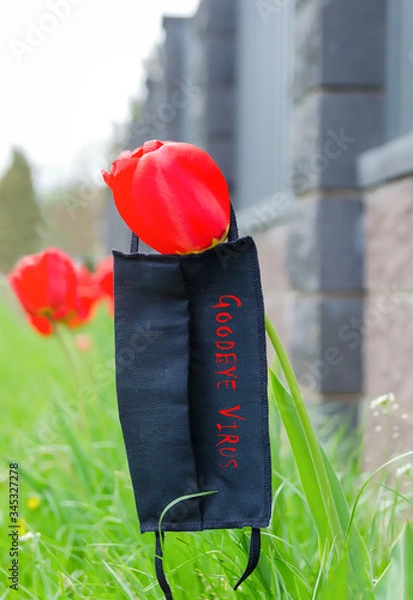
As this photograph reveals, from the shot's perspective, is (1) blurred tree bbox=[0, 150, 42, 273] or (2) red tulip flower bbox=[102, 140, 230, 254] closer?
(2) red tulip flower bbox=[102, 140, 230, 254]

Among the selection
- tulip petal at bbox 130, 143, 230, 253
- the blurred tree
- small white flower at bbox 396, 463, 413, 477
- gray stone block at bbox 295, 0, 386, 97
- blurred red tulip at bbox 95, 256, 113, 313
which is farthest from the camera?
the blurred tree

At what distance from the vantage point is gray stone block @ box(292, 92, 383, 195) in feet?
7.95

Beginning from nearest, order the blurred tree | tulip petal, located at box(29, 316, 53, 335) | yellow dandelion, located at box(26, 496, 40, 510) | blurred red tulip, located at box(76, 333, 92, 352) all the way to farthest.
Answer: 1. yellow dandelion, located at box(26, 496, 40, 510)
2. tulip petal, located at box(29, 316, 53, 335)
3. blurred red tulip, located at box(76, 333, 92, 352)
4. the blurred tree

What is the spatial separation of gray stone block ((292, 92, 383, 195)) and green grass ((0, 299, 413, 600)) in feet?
2.76

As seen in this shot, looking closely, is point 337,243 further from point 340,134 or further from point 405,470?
point 405,470

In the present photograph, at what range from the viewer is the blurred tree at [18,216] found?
4.39 metres

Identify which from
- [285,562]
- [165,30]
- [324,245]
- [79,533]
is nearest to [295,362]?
[324,245]

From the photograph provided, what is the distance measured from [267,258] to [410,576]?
2.54 m

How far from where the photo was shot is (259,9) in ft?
12.8

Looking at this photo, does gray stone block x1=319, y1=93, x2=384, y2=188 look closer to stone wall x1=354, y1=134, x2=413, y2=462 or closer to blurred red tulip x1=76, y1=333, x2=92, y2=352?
stone wall x1=354, y1=134, x2=413, y2=462

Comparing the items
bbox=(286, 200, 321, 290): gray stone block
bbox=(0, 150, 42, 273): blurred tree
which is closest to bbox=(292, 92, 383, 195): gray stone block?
bbox=(286, 200, 321, 290): gray stone block

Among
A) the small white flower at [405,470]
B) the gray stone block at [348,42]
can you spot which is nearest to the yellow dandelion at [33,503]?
the small white flower at [405,470]

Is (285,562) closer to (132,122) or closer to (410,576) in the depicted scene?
(410,576)

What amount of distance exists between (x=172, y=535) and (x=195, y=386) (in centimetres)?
27
